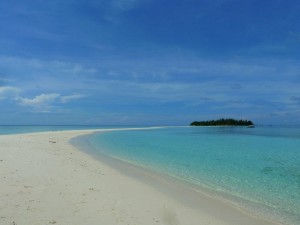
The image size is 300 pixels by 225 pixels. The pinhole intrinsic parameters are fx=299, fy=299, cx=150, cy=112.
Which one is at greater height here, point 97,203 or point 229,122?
point 229,122

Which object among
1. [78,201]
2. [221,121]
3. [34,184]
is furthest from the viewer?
[221,121]

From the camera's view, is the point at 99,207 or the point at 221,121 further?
the point at 221,121

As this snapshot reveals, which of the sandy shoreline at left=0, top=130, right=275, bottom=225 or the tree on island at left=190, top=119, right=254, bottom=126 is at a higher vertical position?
the tree on island at left=190, top=119, right=254, bottom=126

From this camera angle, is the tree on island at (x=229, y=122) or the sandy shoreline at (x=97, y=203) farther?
the tree on island at (x=229, y=122)

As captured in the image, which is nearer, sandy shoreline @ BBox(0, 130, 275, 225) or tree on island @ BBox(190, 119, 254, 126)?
sandy shoreline @ BBox(0, 130, 275, 225)

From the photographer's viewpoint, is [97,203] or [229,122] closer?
[97,203]

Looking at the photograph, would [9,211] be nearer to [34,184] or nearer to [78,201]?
[78,201]

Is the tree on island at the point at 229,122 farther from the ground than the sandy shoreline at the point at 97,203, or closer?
farther from the ground

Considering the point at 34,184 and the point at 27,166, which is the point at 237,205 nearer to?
the point at 34,184

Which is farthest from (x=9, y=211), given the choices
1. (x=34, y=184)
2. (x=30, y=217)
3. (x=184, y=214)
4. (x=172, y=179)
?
(x=172, y=179)

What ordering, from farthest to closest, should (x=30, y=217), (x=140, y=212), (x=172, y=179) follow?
(x=172, y=179) → (x=140, y=212) → (x=30, y=217)

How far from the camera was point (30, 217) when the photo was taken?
6.29 metres

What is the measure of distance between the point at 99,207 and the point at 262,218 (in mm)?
3901

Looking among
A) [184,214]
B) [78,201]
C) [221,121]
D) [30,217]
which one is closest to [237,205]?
[184,214]
